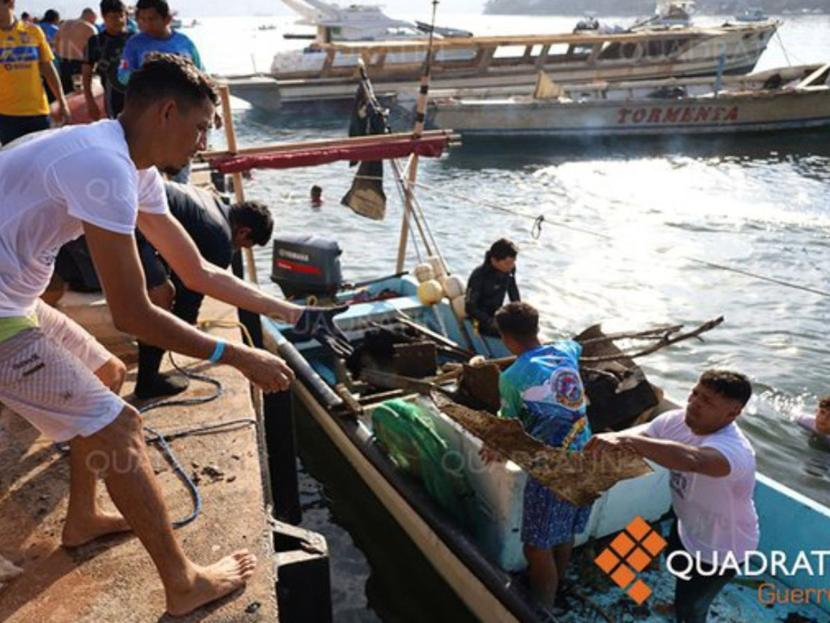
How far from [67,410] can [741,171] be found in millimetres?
22890

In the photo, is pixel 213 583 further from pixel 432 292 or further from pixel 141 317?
pixel 432 292

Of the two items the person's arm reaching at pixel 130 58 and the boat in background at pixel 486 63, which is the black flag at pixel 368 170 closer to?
the person's arm reaching at pixel 130 58

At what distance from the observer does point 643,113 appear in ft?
80.1

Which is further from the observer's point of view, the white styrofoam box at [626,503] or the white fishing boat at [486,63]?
the white fishing boat at [486,63]

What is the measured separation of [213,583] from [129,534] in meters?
0.70

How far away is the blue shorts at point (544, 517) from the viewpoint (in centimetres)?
399

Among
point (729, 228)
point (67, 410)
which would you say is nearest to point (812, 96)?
point (729, 228)

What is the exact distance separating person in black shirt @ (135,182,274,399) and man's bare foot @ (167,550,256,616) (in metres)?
1.65

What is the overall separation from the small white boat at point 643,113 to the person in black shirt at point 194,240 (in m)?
20.1

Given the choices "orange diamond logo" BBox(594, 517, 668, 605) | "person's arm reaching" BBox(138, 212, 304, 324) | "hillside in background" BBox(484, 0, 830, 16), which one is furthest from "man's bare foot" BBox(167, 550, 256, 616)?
"hillside in background" BBox(484, 0, 830, 16)

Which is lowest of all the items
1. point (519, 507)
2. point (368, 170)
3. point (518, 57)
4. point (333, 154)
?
point (519, 507)

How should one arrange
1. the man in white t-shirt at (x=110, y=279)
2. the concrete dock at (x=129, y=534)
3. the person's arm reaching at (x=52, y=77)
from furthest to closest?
1. the person's arm reaching at (x=52, y=77)
2. the concrete dock at (x=129, y=534)
3. the man in white t-shirt at (x=110, y=279)

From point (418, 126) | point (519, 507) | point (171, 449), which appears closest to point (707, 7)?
point (418, 126)

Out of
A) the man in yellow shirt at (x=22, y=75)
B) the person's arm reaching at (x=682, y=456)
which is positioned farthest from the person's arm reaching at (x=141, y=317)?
the man in yellow shirt at (x=22, y=75)
